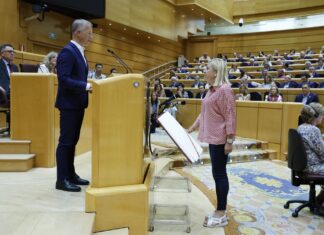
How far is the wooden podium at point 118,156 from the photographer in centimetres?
193

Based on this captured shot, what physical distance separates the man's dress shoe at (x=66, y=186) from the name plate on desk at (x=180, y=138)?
753 mm

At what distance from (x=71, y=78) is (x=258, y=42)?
1521 centimetres

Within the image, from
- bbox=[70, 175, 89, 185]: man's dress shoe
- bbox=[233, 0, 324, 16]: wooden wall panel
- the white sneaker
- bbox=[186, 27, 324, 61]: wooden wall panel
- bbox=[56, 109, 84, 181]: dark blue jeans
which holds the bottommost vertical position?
the white sneaker

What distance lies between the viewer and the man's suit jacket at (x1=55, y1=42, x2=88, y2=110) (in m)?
2.23

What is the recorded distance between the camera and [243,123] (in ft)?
21.3

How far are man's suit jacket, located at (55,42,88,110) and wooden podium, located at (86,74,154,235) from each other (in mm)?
355

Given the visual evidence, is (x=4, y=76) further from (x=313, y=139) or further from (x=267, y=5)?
(x=267, y=5)

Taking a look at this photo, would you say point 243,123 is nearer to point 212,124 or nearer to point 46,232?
point 212,124

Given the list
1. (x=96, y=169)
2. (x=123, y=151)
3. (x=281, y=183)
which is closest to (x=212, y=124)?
(x=123, y=151)

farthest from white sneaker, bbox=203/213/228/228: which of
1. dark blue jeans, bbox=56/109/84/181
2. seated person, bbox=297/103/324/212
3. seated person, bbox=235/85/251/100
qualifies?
seated person, bbox=235/85/251/100

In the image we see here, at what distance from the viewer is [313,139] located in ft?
9.59

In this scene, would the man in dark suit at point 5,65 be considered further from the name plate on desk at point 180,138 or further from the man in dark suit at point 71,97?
the name plate on desk at point 180,138

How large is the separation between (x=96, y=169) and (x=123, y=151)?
0.61 feet

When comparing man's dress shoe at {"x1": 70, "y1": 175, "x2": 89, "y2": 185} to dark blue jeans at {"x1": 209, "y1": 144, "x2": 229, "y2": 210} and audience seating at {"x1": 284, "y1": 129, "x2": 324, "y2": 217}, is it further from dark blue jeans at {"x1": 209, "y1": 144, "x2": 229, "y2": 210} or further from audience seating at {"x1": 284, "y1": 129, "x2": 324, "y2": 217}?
audience seating at {"x1": 284, "y1": 129, "x2": 324, "y2": 217}
